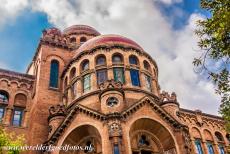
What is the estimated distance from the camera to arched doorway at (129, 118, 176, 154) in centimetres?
2492

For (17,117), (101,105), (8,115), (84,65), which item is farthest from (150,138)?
(8,115)

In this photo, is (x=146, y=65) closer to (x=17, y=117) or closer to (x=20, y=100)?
(x=20, y=100)

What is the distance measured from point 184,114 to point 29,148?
798 inches

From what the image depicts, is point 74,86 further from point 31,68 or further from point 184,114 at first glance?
point 184,114

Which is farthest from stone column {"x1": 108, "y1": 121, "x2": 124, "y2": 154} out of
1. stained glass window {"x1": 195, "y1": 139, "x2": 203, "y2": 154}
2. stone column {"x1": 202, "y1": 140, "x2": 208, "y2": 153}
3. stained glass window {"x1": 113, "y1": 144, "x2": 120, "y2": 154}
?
stone column {"x1": 202, "y1": 140, "x2": 208, "y2": 153}

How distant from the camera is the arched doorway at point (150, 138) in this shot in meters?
24.9

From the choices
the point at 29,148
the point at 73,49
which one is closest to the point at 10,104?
the point at 29,148

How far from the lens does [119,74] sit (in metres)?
29.7

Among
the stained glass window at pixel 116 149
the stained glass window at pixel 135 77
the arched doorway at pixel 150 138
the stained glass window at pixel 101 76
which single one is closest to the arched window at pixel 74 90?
the stained glass window at pixel 101 76

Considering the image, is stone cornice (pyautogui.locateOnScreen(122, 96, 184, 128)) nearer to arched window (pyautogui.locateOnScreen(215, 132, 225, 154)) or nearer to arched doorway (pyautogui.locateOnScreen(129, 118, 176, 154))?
arched doorway (pyautogui.locateOnScreen(129, 118, 176, 154))

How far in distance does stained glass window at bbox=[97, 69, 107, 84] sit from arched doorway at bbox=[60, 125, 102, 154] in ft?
19.1

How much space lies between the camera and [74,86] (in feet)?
102

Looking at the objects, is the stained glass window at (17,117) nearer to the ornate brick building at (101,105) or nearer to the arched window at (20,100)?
the ornate brick building at (101,105)

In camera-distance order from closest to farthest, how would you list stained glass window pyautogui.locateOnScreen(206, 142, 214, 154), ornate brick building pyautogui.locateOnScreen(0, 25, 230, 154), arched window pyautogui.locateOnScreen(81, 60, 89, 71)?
ornate brick building pyautogui.locateOnScreen(0, 25, 230, 154) < arched window pyautogui.locateOnScreen(81, 60, 89, 71) < stained glass window pyautogui.locateOnScreen(206, 142, 214, 154)
